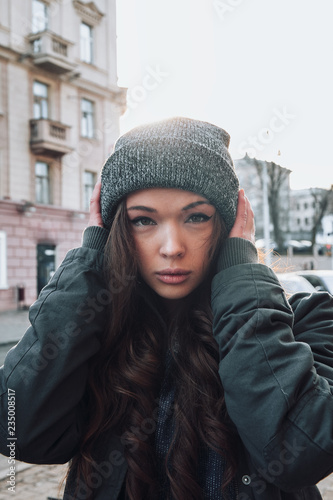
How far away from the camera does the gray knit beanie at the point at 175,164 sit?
60.9 inches

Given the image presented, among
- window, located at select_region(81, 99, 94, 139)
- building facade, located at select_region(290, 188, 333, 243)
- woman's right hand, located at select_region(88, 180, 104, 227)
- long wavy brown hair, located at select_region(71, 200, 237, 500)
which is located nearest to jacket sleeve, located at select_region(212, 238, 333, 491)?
long wavy brown hair, located at select_region(71, 200, 237, 500)

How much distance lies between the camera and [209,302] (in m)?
1.64

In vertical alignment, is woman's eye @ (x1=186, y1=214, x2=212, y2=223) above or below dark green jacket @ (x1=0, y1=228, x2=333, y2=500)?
above

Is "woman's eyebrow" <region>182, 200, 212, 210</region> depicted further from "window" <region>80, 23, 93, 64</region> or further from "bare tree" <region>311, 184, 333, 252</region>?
"bare tree" <region>311, 184, 333, 252</region>

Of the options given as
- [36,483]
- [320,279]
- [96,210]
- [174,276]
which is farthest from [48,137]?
[174,276]

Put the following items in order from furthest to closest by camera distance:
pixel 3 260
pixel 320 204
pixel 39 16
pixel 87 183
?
pixel 320 204
pixel 87 183
pixel 39 16
pixel 3 260

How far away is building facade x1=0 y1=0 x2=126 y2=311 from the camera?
680 inches

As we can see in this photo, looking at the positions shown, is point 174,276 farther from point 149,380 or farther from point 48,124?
point 48,124

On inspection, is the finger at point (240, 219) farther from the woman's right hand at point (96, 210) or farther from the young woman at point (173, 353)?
the woman's right hand at point (96, 210)

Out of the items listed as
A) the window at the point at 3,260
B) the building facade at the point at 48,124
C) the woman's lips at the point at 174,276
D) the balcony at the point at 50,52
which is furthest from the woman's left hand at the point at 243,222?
the balcony at the point at 50,52

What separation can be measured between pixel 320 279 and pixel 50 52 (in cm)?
1378

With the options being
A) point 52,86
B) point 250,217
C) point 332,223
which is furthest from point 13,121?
point 250,217

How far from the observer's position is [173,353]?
1600 mm

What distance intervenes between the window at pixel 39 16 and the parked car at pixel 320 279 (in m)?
14.5
